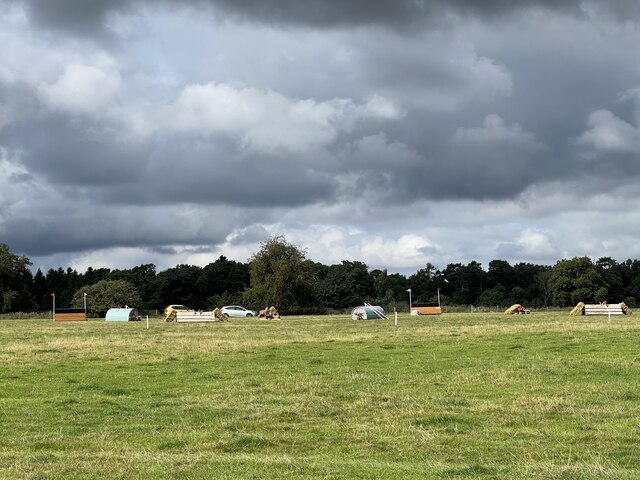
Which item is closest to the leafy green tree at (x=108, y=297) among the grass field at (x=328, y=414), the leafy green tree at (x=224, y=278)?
the leafy green tree at (x=224, y=278)

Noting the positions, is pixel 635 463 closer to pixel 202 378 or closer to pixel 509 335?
pixel 202 378

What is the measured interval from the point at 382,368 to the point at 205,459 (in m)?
13.6

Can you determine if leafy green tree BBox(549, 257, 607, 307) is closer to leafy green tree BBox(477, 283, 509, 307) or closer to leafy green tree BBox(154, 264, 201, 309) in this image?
leafy green tree BBox(477, 283, 509, 307)

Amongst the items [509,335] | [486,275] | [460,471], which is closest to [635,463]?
[460,471]

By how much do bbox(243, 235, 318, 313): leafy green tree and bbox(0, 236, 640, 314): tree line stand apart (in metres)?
0.15

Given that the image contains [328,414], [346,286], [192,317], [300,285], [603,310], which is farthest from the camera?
[346,286]

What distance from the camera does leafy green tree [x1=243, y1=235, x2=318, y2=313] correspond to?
109312mm

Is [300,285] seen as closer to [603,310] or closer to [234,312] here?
[234,312]

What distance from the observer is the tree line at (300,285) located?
366 feet

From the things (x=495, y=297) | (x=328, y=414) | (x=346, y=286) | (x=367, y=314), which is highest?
(x=346, y=286)

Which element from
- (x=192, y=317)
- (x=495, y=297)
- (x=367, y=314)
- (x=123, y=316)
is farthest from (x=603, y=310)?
(x=495, y=297)

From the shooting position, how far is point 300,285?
110 m

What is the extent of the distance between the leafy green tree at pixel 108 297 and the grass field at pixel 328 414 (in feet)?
273

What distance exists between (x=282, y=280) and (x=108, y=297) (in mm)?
25930
